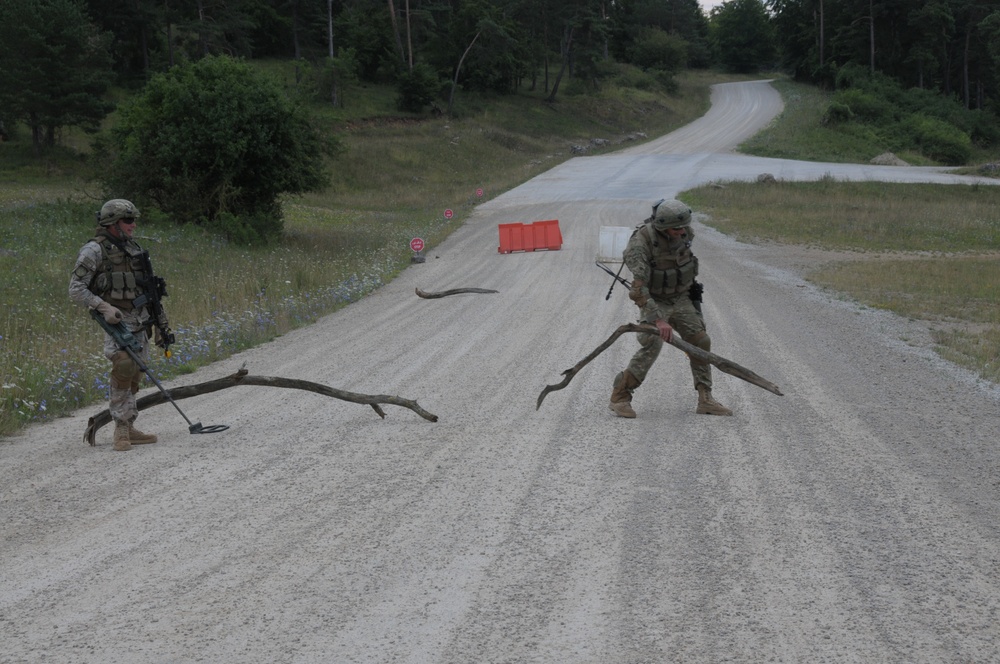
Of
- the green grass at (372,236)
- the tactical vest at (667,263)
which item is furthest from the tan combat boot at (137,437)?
the tactical vest at (667,263)

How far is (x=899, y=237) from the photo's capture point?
104 feet

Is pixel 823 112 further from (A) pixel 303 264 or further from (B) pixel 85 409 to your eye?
(B) pixel 85 409

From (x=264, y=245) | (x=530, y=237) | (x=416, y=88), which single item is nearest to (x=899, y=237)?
(x=530, y=237)

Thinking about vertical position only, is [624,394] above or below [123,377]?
below

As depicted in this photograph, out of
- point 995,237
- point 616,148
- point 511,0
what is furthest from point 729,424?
point 511,0

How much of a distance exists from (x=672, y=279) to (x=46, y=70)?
4626 centimetres

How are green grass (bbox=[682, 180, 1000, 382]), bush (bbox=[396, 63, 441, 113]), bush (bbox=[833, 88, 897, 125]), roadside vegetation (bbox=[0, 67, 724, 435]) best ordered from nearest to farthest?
roadside vegetation (bbox=[0, 67, 724, 435])
green grass (bbox=[682, 180, 1000, 382])
bush (bbox=[396, 63, 441, 113])
bush (bbox=[833, 88, 897, 125])

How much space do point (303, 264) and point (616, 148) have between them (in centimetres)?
5150

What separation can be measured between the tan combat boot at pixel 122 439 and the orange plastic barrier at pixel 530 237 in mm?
19884

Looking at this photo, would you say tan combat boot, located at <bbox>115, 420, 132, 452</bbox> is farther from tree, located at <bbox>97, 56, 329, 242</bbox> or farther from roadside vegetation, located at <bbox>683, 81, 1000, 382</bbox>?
tree, located at <bbox>97, 56, 329, 242</bbox>

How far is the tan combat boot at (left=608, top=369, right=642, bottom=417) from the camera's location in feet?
29.9

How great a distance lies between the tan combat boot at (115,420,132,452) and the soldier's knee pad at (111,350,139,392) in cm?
35

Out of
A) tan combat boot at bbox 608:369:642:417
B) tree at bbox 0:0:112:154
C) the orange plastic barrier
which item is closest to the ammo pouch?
tan combat boot at bbox 608:369:642:417

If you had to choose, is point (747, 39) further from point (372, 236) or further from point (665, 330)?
point (665, 330)
